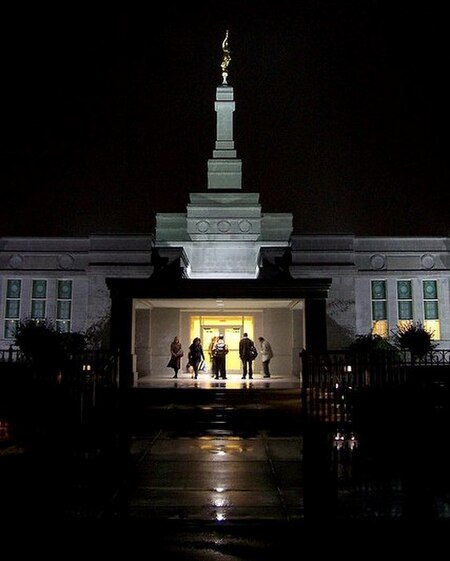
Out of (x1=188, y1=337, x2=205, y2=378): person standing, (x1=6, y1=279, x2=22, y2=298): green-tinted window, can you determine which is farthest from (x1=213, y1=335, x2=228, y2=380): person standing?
(x1=6, y1=279, x2=22, y2=298): green-tinted window

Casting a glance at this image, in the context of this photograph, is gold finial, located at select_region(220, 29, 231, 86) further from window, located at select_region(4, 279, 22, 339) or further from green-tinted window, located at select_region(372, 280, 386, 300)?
window, located at select_region(4, 279, 22, 339)

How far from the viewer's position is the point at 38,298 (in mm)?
29609

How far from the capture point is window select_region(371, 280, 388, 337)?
28719mm

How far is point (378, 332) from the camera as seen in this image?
28719 millimetres

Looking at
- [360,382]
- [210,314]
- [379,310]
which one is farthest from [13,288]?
[360,382]

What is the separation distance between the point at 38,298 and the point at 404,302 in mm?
17580

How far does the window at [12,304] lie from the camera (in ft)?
95.3

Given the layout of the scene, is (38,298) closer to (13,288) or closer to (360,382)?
(13,288)

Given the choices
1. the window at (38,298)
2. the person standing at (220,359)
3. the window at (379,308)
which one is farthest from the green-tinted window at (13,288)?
the window at (379,308)

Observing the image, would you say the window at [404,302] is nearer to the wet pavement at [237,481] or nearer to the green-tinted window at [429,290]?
the green-tinted window at [429,290]

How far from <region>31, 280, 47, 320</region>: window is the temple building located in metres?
0.05

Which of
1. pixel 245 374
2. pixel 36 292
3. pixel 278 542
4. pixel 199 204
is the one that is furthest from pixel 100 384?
pixel 199 204

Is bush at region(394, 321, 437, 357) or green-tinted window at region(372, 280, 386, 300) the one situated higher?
green-tinted window at region(372, 280, 386, 300)

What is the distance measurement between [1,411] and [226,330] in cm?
1710
